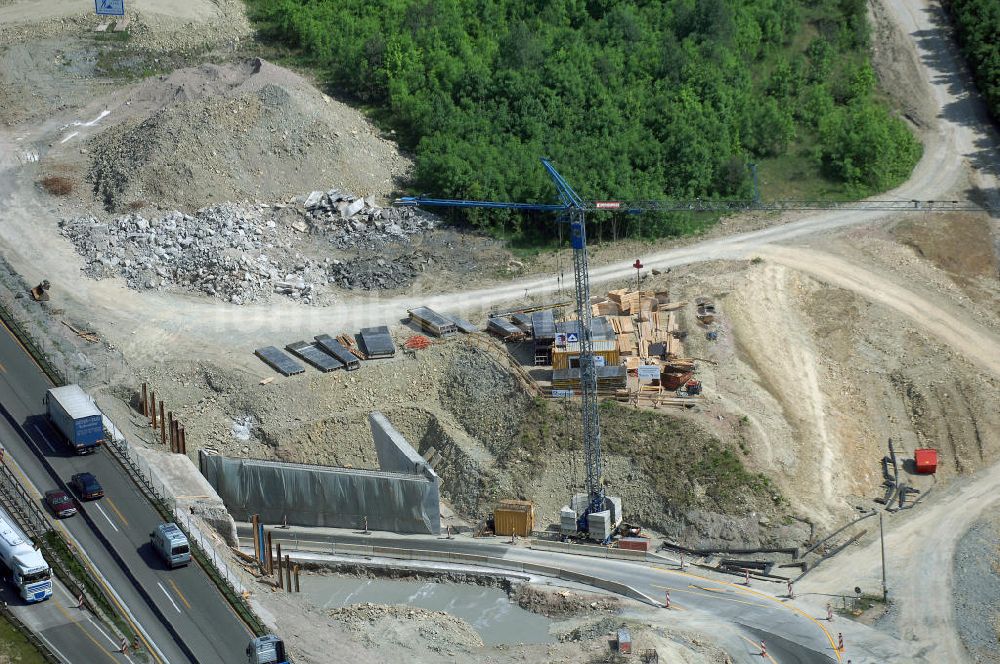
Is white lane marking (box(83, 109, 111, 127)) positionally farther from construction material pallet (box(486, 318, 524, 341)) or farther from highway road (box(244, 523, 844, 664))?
highway road (box(244, 523, 844, 664))

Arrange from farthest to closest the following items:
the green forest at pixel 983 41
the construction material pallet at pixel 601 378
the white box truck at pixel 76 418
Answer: the green forest at pixel 983 41 → the construction material pallet at pixel 601 378 → the white box truck at pixel 76 418

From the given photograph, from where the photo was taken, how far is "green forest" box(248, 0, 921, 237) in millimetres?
114750

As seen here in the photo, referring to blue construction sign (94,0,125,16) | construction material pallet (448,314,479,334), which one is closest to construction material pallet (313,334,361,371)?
construction material pallet (448,314,479,334)

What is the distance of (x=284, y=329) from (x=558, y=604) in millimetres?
29237

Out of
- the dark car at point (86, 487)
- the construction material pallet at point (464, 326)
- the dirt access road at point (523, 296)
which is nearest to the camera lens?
the dark car at point (86, 487)

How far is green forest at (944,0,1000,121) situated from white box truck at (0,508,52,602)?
84833mm

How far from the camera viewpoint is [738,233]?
109938 millimetres

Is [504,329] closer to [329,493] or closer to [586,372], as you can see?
[586,372]

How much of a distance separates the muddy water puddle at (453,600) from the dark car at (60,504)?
13978 millimetres

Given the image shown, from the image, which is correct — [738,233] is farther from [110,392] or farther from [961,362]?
[110,392]

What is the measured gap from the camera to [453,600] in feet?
268

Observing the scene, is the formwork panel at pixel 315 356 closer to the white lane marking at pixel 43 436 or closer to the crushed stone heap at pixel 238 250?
the crushed stone heap at pixel 238 250

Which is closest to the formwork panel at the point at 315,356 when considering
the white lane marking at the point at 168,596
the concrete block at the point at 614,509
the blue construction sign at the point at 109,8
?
the concrete block at the point at 614,509

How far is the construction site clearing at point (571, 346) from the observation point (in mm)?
92188
